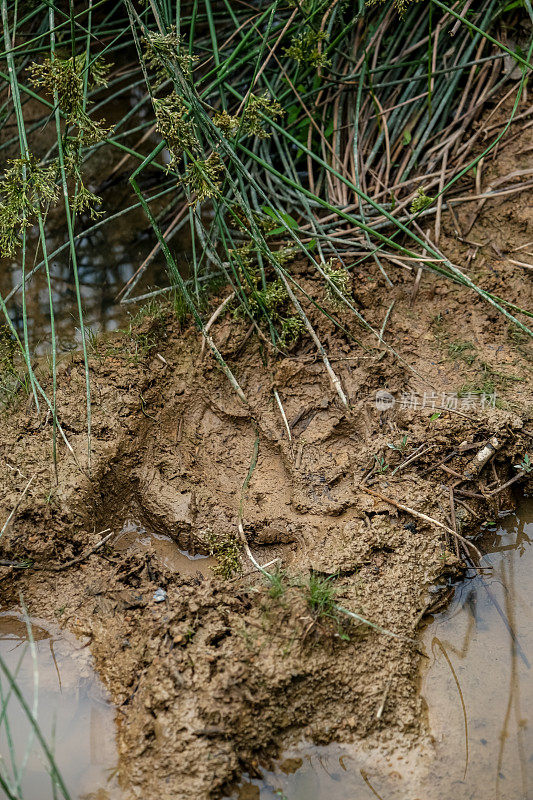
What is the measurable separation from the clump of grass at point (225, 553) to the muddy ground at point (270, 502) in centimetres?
2

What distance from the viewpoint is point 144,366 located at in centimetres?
243

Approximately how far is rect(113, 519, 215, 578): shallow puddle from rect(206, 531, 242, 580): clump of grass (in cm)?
3

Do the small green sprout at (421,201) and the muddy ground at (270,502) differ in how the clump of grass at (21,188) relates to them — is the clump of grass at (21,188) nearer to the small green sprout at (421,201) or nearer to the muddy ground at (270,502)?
the muddy ground at (270,502)

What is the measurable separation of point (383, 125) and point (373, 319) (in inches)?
34.2

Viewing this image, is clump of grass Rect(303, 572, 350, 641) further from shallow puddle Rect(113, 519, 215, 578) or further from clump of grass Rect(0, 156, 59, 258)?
clump of grass Rect(0, 156, 59, 258)

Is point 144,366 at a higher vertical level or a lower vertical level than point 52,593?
higher

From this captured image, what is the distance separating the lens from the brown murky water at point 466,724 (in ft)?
5.66

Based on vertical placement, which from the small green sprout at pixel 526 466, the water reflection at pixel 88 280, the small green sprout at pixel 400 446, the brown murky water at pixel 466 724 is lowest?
the brown murky water at pixel 466 724

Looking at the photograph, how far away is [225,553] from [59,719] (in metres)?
0.68

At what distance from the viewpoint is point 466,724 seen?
6.01 feet

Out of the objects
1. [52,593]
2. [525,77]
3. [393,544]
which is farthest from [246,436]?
[525,77]

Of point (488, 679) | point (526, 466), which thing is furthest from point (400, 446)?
point (488, 679)

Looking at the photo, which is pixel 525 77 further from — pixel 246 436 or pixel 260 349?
pixel 246 436

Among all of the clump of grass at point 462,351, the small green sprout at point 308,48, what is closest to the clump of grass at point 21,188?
the small green sprout at point 308,48
